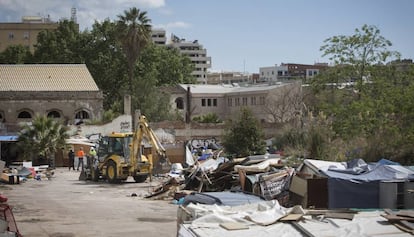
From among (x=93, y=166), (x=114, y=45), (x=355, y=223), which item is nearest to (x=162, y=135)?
(x=93, y=166)

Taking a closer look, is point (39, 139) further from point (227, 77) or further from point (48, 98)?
point (227, 77)

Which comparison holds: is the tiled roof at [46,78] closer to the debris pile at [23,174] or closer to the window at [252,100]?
the debris pile at [23,174]

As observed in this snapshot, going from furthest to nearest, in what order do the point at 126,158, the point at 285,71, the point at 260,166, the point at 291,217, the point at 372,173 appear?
the point at 285,71 → the point at 126,158 → the point at 260,166 → the point at 372,173 → the point at 291,217

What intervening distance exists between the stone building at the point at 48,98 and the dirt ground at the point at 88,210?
24.2 meters

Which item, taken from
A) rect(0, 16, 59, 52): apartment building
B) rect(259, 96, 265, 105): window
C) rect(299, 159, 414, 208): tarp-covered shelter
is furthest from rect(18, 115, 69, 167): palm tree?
rect(0, 16, 59, 52): apartment building

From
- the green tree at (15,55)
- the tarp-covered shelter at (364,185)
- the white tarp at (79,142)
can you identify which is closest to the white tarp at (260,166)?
the tarp-covered shelter at (364,185)

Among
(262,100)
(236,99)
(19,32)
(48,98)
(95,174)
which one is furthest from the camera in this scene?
(19,32)

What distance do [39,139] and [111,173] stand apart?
1116 cm

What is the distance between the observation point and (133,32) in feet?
199

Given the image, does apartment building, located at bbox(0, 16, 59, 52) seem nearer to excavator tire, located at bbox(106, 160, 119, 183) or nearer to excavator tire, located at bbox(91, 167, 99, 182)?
excavator tire, located at bbox(91, 167, 99, 182)

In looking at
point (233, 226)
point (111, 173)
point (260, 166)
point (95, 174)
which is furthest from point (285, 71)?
point (233, 226)

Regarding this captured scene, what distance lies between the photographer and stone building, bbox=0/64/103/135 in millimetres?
54125

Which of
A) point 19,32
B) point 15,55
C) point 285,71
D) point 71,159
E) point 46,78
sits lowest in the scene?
point 71,159

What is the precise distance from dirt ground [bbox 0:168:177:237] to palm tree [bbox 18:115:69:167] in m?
9.31
